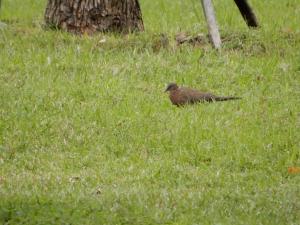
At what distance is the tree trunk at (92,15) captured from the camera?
39.1ft

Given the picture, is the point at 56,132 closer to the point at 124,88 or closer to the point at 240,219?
the point at 124,88

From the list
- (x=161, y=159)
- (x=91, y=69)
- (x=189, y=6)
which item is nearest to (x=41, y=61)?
(x=91, y=69)

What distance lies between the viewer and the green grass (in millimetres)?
6594

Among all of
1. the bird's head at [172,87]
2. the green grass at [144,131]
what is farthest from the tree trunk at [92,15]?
the bird's head at [172,87]

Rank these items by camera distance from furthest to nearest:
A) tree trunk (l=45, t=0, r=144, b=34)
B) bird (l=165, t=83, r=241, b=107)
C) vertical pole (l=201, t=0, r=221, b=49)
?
tree trunk (l=45, t=0, r=144, b=34) < vertical pole (l=201, t=0, r=221, b=49) < bird (l=165, t=83, r=241, b=107)

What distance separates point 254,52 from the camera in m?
11.1

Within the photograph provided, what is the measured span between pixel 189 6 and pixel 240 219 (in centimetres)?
1111

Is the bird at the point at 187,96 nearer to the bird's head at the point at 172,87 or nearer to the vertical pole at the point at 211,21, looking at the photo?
the bird's head at the point at 172,87

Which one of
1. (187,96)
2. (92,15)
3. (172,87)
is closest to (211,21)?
(172,87)

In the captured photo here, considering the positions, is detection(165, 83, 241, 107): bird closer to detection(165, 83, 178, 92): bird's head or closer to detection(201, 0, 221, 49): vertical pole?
detection(165, 83, 178, 92): bird's head

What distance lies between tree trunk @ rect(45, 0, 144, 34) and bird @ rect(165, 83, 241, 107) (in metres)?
2.96

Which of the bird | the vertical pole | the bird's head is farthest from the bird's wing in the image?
the vertical pole

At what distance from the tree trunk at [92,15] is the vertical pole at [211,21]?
1.69 meters

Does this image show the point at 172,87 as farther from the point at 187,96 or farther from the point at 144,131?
the point at 144,131
